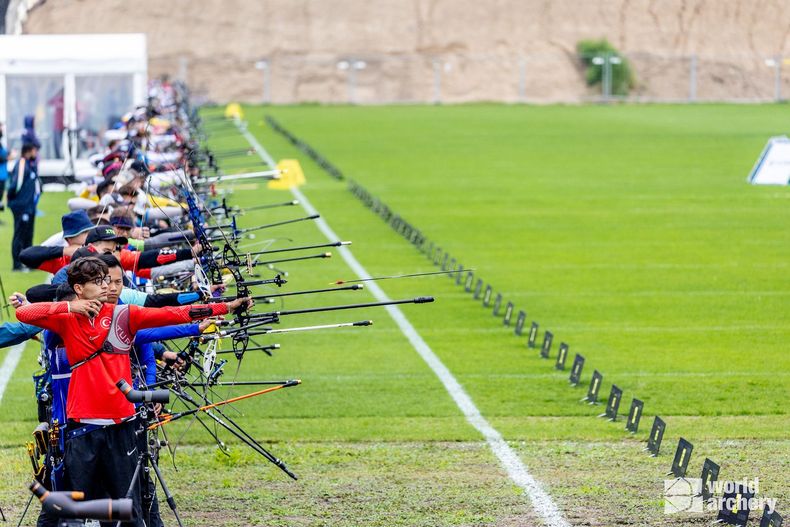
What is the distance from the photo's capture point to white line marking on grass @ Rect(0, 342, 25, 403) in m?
15.0

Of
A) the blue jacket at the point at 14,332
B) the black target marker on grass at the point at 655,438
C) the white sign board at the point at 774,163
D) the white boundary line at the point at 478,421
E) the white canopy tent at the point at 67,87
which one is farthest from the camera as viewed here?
the white canopy tent at the point at 67,87

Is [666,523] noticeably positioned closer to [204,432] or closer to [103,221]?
[204,432]

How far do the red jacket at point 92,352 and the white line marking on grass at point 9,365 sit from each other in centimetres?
609

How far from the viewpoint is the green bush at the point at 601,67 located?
78.5m

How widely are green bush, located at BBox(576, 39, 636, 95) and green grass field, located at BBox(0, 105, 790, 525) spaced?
137ft

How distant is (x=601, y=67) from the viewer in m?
79.1

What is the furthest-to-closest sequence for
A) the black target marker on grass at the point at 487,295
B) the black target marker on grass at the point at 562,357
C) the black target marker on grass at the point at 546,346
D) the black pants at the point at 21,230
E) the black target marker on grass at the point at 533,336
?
the black pants at the point at 21,230 < the black target marker on grass at the point at 487,295 < the black target marker on grass at the point at 533,336 < the black target marker on grass at the point at 546,346 < the black target marker on grass at the point at 562,357

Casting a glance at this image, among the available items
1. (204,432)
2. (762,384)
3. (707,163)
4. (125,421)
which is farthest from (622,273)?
(707,163)

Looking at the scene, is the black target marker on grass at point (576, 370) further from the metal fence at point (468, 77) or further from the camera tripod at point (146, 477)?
the metal fence at point (468, 77)

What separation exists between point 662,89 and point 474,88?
33.7 ft

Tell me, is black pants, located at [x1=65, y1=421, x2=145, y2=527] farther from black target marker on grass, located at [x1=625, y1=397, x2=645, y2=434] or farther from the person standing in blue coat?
the person standing in blue coat

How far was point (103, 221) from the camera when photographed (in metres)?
12.8

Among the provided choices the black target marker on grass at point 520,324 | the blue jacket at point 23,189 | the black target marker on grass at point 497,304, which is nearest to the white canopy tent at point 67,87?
the blue jacket at point 23,189

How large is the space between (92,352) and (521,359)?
322 inches
